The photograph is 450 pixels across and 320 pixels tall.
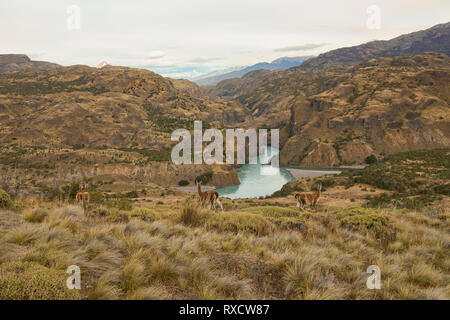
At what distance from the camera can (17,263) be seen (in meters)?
4.35

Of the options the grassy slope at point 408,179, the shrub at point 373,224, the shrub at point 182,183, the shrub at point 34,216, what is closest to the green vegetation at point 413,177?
the grassy slope at point 408,179

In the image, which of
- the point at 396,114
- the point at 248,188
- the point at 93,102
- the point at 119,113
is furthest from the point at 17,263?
the point at 396,114

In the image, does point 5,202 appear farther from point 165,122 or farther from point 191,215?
point 165,122

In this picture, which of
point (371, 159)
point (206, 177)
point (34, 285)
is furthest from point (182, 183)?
point (371, 159)

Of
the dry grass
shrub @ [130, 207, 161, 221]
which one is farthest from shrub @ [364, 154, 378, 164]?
shrub @ [130, 207, 161, 221]

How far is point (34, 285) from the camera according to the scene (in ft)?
12.3

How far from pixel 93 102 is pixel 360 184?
128m

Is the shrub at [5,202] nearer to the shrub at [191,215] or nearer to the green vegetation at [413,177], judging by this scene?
the shrub at [191,215]

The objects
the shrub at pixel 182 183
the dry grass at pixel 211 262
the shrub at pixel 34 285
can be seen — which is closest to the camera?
the shrub at pixel 34 285

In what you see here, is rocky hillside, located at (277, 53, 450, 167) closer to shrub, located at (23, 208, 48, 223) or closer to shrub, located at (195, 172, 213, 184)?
shrub, located at (195, 172, 213, 184)

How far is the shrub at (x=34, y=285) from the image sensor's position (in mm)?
3619

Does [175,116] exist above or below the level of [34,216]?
above

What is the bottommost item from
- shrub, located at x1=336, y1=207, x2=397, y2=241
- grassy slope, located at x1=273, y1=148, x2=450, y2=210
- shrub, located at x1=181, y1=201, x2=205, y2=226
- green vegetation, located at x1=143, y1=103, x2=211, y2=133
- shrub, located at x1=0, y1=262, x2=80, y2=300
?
grassy slope, located at x1=273, y1=148, x2=450, y2=210

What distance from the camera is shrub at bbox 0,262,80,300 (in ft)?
11.9
